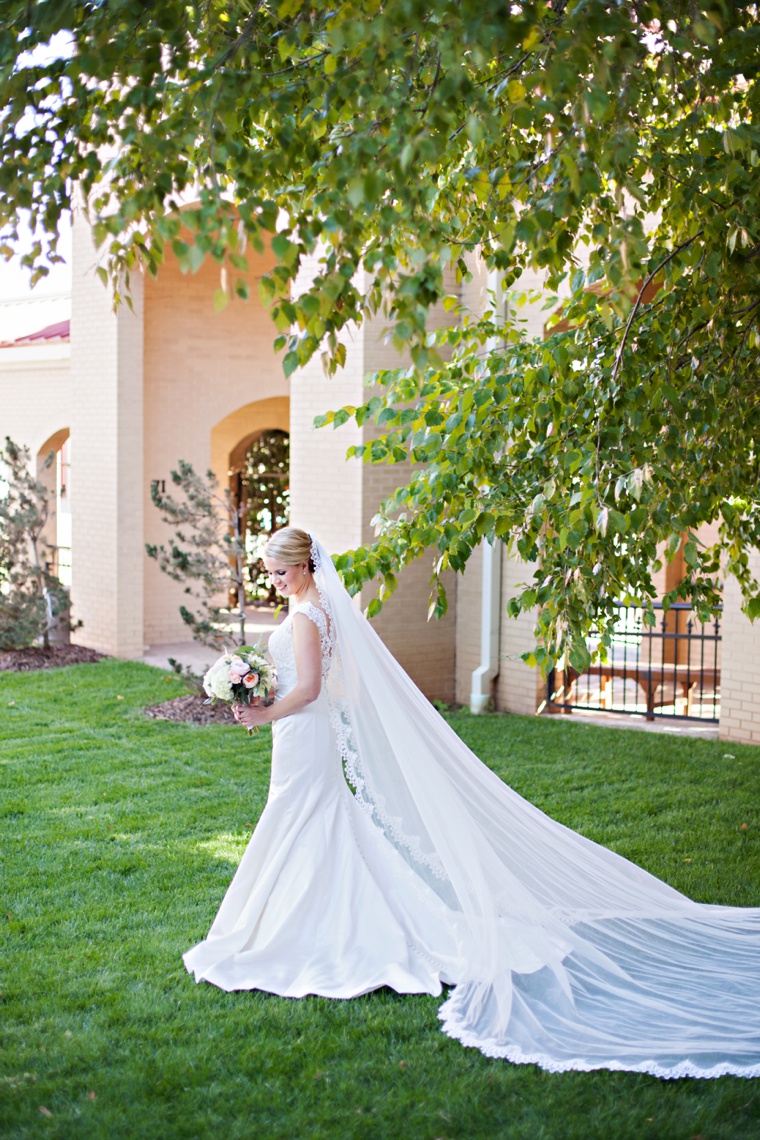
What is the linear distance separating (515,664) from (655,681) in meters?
3.14

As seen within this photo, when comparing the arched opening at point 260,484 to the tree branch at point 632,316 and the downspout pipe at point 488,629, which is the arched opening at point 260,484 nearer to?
the downspout pipe at point 488,629

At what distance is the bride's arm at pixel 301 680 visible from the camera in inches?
227

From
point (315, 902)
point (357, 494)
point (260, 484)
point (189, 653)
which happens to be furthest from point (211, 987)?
point (260, 484)

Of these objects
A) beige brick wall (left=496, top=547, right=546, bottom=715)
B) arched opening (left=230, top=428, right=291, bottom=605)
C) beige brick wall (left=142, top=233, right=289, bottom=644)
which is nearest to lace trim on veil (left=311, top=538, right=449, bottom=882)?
beige brick wall (left=496, top=547, right=546, bottom=715)

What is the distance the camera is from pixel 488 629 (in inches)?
469

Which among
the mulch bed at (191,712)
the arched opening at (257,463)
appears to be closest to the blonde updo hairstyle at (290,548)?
the mulch bed at (191,712)

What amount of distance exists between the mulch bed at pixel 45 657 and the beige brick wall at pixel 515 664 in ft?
18.3

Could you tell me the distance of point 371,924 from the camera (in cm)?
548

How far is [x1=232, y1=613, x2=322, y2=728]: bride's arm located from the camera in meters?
5.77

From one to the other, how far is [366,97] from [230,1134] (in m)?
3.56

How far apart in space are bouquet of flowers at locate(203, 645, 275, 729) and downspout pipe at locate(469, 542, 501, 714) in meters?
6.19

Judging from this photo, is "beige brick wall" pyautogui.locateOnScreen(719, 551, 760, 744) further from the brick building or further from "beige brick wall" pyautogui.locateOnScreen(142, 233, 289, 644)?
"beige brick wall" pyautogui.locateOnScreen(142, 233, 289, 644)

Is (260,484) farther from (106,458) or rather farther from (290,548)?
(290,548)

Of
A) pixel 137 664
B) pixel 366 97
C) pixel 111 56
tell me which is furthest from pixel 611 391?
pixel 137 664
